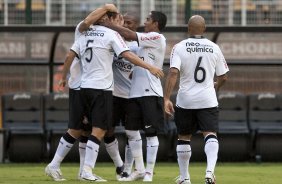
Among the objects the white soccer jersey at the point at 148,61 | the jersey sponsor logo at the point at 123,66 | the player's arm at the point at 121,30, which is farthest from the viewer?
the jersey sponsor logo at the point at 123,66

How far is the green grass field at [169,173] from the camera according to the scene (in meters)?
14.5

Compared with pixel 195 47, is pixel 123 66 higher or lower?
lower

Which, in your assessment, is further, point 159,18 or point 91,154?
point 159,18

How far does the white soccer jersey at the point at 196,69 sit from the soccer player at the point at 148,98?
1166mm

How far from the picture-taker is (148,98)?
47.1ft

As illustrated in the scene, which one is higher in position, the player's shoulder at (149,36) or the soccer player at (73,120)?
the player's shoulder at (149,36)

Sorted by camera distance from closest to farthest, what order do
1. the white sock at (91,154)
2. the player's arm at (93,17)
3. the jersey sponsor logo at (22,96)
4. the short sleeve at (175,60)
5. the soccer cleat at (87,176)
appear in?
the short sleeve at (175,60)
the soccer cleat at (87,176)
the white sock at (91,154)
the player's arm at (93,17)
the jersey sponsor logo at (22,96)

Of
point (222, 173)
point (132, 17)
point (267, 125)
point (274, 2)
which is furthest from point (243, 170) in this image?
point (274, 2)

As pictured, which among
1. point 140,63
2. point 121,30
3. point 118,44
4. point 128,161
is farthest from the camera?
point 128,161

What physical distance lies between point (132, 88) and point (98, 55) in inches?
36.5

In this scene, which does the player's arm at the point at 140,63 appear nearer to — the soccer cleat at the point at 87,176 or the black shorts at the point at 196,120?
the black shorts at the point at 196,120

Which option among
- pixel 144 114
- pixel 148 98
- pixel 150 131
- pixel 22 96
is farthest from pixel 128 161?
pixel 22 96

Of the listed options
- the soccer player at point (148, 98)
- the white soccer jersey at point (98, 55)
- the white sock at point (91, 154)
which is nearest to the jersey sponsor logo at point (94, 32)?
the white soccer jersey at point (98, 55)

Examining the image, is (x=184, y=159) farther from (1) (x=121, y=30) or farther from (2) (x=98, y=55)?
(1) (x=121, y=30)
